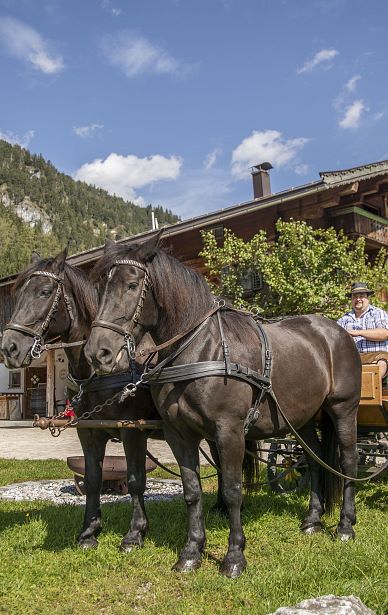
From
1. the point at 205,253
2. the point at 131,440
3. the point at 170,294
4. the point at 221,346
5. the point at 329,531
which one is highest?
the point at 205,253

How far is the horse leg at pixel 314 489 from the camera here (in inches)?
201

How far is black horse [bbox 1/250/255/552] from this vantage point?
4546mm

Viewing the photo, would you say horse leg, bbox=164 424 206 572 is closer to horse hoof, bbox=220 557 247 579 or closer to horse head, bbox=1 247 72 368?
horse hoof, bbox=220 557 247 579

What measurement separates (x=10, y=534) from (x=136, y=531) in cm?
128

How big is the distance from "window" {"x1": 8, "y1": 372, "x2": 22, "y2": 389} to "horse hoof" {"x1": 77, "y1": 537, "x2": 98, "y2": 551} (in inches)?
943

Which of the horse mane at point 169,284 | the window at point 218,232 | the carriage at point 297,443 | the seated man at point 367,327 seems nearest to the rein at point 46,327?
the horse mane at point 169,284

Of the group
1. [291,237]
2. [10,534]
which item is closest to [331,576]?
[10,534]

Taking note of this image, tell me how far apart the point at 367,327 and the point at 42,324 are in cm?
370

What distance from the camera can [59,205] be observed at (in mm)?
160375

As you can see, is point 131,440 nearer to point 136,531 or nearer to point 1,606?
point 136,531

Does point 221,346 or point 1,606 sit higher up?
point 221,346

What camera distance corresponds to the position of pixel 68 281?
15.7 ft

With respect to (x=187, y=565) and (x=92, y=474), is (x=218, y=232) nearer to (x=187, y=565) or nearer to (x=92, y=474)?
(x=92, y=474)

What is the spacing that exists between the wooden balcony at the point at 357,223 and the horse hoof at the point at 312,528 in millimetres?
12816
